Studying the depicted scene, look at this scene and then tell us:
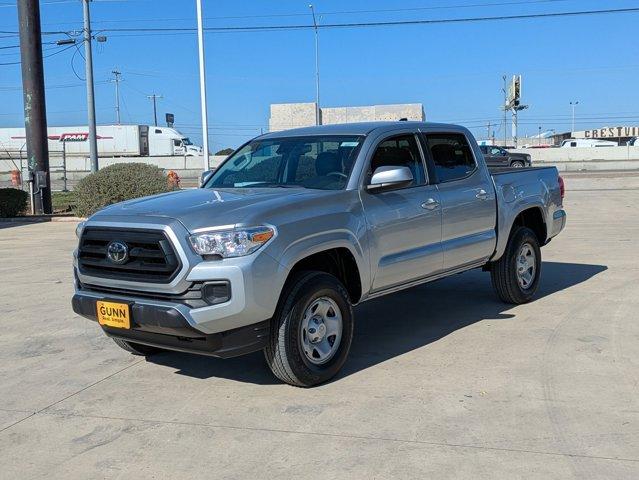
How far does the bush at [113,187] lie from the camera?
57.9ft

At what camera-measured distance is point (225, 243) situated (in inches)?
177

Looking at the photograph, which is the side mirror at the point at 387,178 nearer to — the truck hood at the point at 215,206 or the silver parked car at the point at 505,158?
the truck hood at the point at 215,206

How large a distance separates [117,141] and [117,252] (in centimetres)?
5989

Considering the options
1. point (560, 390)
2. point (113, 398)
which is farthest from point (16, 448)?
point (560, 390)

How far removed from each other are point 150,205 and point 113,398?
56.2 inches

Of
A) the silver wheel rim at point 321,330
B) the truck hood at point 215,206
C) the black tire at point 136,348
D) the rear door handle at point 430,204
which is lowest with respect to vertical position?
the black tire at point 136,348

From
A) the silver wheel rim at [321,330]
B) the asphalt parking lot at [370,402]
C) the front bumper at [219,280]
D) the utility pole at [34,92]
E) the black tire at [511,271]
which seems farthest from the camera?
the utility pole at [34,92]

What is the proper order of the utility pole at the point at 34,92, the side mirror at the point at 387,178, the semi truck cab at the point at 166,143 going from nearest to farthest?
the side mirror at the point at 387,178 → the utility pole at the point at 34,92 → the semi truck cab at the point at 166,143

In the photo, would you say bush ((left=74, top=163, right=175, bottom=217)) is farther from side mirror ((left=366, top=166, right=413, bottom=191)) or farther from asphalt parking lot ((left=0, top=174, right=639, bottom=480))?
side mirror ((left=366, top=166, right=413, bottom=191))

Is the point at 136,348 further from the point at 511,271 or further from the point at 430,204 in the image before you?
the point at 511,271

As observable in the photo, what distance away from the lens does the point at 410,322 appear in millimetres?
6945

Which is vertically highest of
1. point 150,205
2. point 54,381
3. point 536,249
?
point 150,205

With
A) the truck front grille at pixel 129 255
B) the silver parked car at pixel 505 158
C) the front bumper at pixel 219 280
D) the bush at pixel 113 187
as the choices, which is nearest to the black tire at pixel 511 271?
the front bumper at pixel 219 280

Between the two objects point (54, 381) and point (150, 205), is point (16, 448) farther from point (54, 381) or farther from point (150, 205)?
point (150, 205)
